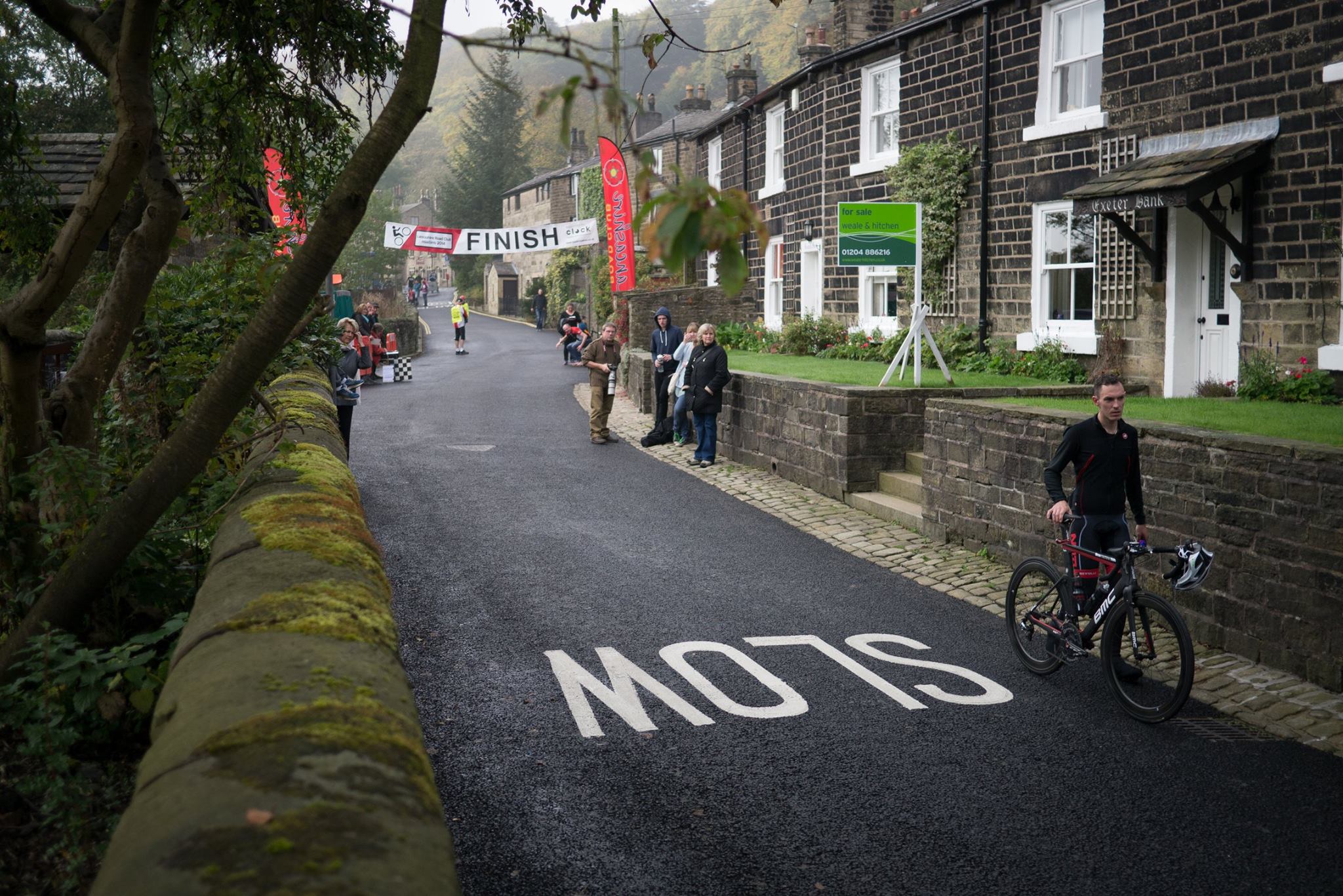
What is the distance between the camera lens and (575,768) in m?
5.45

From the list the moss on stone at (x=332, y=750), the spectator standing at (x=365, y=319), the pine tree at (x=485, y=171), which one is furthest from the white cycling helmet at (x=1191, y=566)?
the pine tree at (x=485, y=171)

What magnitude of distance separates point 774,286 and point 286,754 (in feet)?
89.9

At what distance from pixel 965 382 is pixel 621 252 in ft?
56.1

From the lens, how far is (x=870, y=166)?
22.5 m

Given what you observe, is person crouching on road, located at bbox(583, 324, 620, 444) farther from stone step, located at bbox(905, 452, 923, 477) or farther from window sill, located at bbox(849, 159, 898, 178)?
window sill, located at bbox(849, 159, 898, 178)

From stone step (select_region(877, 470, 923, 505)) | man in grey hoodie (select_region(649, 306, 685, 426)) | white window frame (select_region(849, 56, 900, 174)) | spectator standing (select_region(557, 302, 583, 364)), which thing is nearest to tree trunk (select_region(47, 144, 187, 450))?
stone step (select_region(877, 470, 923, 505))

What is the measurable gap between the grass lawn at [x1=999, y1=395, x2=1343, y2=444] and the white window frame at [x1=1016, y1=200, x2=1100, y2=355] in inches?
158

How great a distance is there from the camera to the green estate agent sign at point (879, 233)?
1440 centimetres

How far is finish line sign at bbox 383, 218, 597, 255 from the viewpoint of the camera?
34156 millimetres

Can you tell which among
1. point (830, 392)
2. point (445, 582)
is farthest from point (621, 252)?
point (445, 582)

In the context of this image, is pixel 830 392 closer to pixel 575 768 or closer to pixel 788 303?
pixel 575 768

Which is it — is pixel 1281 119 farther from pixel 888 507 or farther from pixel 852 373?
pixel 888 507

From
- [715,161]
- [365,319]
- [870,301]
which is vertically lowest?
[365,319]

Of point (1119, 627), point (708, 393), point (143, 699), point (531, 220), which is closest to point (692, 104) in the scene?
point (531, 220)
